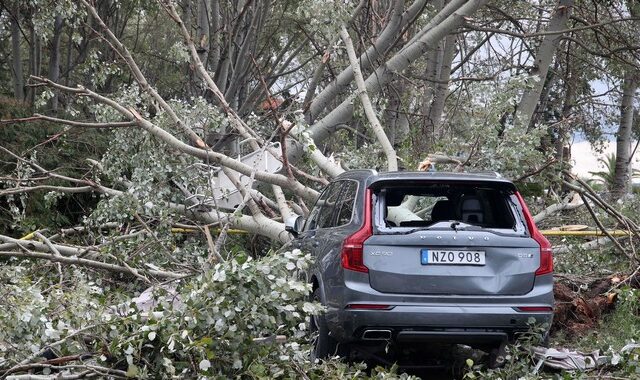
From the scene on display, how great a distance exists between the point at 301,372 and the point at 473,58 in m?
24.0

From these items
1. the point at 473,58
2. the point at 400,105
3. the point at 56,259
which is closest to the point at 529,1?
the point at 400,105

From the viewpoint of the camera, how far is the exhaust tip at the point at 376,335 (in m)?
7.37

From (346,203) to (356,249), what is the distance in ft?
2.75

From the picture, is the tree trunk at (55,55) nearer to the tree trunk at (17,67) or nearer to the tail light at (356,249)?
the tree trunk at (17,67)

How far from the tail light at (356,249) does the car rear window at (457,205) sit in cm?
22

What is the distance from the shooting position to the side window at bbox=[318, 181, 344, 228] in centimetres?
855

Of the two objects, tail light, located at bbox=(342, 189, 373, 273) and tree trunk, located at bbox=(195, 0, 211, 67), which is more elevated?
tree trunk, located at bbox=(195, 0, 211, 67)

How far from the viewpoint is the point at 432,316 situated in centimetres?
730

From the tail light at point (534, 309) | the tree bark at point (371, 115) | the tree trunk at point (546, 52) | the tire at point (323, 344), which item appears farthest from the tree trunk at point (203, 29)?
the tail light at point (534, 309)

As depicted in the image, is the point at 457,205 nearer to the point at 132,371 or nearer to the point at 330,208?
the point at 330,208

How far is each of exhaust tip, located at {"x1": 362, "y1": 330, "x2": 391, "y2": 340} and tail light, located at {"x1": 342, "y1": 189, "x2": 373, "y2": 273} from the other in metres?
0.45

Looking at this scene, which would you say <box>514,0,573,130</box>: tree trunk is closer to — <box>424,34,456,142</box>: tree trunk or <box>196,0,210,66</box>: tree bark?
<box>424,34,456,142</box>: tree trunk

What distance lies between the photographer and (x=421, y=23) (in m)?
20.4

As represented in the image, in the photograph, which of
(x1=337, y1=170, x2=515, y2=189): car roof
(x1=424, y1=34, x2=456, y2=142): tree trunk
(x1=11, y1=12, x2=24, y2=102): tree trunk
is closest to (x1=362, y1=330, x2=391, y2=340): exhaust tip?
(x1=337, y1=170, x2=515, y2=189): car roof
